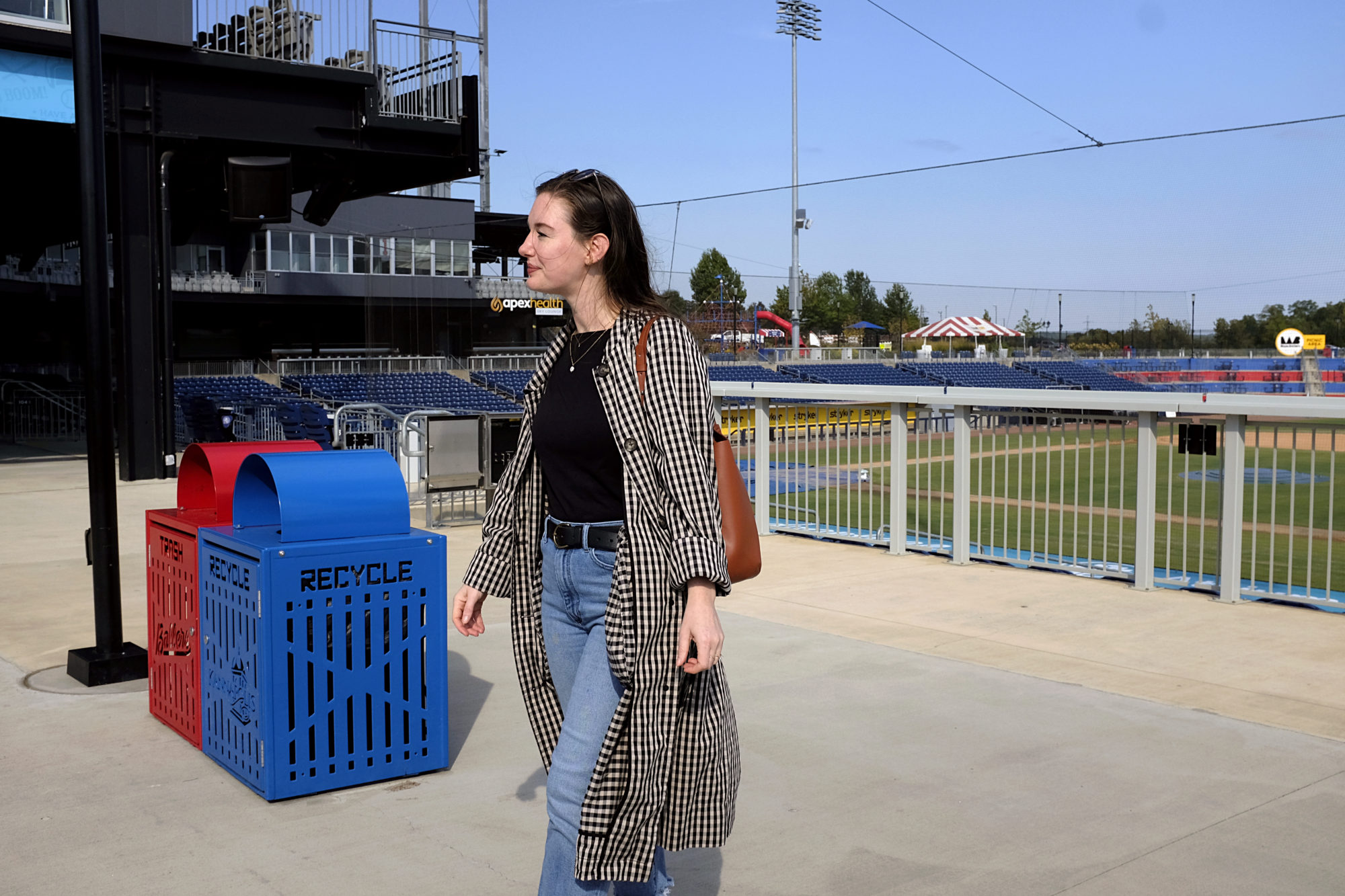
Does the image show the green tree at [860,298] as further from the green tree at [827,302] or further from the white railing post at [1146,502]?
the white railing post at [1146,502]

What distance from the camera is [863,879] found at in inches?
145

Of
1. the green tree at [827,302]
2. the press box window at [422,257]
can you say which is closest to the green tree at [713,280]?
the green tree at [827,302]

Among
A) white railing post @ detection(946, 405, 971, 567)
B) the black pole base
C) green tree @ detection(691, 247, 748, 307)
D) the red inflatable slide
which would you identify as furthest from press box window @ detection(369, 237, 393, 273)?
the black pole base

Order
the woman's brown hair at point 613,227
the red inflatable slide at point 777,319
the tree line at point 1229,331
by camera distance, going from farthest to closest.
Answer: the red inflatable slide at point 777,319
the tree line at point 1229,331
the woman's brown hair at point 613,227

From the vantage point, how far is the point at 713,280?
22.4 metres

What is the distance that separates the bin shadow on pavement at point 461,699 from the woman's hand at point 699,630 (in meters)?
2.40

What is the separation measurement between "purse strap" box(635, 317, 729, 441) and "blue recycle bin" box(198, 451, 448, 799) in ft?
6.39

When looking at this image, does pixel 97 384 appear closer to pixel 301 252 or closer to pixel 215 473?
pixel 215 473

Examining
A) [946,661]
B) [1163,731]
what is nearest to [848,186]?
[946,661]

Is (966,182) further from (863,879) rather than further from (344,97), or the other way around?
(863,879)

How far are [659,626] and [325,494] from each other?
6.87 feet

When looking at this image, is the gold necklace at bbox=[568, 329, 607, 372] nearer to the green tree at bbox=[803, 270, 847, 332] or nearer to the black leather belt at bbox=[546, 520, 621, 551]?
the black leather belt at bbox=[546, 520, 621, 551]

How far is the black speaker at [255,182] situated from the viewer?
54.7 ft

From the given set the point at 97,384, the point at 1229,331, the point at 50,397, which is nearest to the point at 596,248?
the point at 97,384
